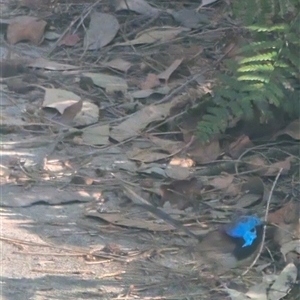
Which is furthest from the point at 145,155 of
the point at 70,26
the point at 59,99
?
the point at 70,26

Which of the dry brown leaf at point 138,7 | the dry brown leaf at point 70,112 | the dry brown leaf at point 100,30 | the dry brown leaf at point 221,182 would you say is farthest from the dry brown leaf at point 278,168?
the dry brown leaf at point 138,7

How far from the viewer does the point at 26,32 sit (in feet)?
17.0

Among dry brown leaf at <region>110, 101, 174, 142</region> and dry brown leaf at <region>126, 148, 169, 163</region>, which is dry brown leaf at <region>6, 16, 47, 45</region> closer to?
dry brown leaf at <region>110, 101, 174, 142</region>

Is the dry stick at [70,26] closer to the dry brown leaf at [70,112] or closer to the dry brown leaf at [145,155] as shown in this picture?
the dry brown leaf at [70,112]

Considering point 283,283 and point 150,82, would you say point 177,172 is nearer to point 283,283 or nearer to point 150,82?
point 283,283

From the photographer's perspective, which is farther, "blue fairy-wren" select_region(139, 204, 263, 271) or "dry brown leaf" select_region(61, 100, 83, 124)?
"dry brown leaf" select_region(61, 100, 83, 124)

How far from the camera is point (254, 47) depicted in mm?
3555

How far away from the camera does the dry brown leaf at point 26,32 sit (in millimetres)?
5172

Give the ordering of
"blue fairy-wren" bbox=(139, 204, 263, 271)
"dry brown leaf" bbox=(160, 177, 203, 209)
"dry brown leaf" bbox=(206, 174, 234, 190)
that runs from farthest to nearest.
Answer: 1. "dry brown leaf" bbox=(206, 174, 234, 190)
2. "dry brown leaf" bbox=(160, 177, 203, 209)
3. "blue fairy-wren" bbox=(139, 204, 263, 271)

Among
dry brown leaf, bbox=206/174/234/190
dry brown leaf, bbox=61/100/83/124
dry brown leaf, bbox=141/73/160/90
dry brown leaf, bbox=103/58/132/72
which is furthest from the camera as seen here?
dry brown leaf, bbox=103/58/132/72

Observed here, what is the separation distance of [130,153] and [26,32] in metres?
1.76

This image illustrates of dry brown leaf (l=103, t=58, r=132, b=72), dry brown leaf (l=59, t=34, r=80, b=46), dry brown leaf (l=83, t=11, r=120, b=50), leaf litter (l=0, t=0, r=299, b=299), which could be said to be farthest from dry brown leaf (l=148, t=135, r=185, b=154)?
dry brown leaf (l=59, t=34, r=80, b=46)

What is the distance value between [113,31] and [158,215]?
2193 mm

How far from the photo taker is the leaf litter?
2.98 m
